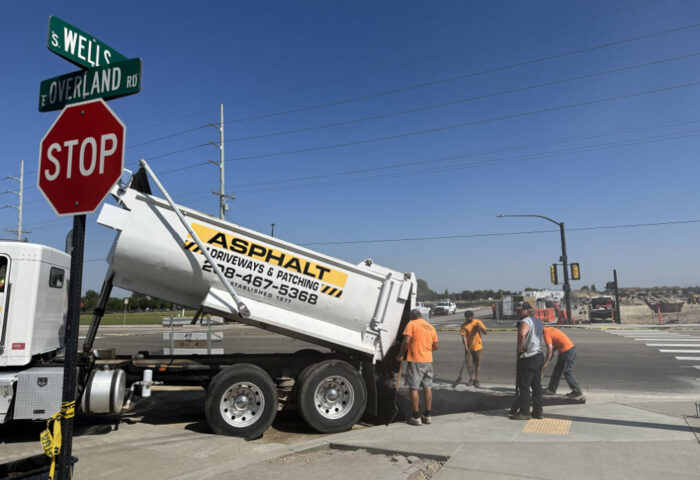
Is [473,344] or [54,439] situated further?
[473,344]

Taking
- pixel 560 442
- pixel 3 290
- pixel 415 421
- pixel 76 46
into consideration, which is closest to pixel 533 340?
pixel 560 442

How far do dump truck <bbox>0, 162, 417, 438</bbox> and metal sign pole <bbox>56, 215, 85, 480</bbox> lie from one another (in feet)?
11.5

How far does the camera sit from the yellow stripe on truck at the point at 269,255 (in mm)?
6895

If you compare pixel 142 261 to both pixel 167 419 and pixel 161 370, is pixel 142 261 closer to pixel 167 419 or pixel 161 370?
pixel 161 370

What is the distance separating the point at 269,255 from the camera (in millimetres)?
7184

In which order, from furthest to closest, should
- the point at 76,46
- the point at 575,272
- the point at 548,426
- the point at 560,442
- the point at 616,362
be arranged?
the point at 575,272
the point at 616,362
the point at 548,426
the point at 560,442
the point at 76,46

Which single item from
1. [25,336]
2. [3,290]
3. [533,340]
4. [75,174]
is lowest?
[533,340]

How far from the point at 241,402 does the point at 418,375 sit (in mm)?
2500

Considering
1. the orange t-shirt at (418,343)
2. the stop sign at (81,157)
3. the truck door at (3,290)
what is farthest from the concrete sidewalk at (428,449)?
the stop sign at (81,157)

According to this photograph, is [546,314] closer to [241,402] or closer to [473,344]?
[473,344]

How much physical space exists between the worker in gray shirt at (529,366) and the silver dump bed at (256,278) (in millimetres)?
1815

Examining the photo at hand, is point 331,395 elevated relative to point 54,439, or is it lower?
lower

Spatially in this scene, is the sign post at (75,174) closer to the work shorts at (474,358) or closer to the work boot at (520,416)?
the work boot at (520,416)

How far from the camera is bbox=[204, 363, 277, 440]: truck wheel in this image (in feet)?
21.7
